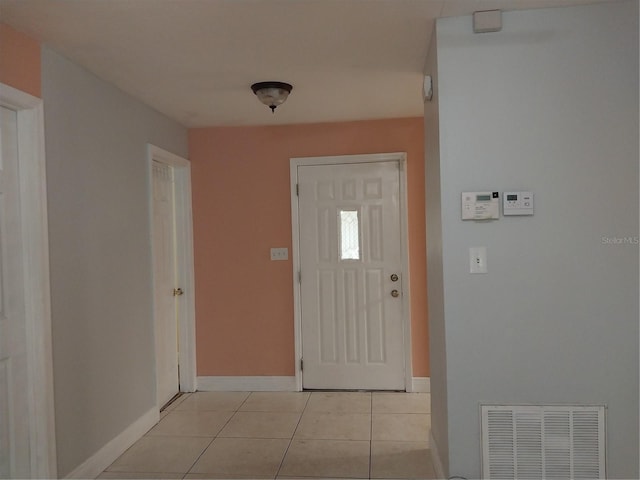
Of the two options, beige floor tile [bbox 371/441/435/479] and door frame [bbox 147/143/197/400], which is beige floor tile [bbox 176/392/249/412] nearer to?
door frame [bbox 147/143/197/400]

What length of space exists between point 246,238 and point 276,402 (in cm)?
143

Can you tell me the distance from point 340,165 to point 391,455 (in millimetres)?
2304

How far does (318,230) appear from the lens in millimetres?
3971

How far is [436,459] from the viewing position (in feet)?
8.43

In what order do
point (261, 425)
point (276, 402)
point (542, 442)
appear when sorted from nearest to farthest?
point (542, 442), point (261, 425), point (276, 402)

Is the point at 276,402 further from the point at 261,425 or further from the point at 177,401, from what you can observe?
the point at 177,401

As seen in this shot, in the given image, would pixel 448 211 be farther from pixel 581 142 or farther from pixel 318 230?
pixel 318 230

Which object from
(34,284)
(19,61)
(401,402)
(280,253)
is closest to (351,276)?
(280,253)

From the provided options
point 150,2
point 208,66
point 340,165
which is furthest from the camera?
point 340,165

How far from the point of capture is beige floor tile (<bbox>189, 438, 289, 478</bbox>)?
2.66 meters

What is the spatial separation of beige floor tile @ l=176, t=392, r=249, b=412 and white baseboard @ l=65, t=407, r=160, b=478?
1.24 ft

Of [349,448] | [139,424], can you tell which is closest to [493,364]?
[349,448]

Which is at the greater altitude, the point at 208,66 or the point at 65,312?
the point at 208,66

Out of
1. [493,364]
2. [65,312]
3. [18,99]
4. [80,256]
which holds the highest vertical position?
[18,99]
